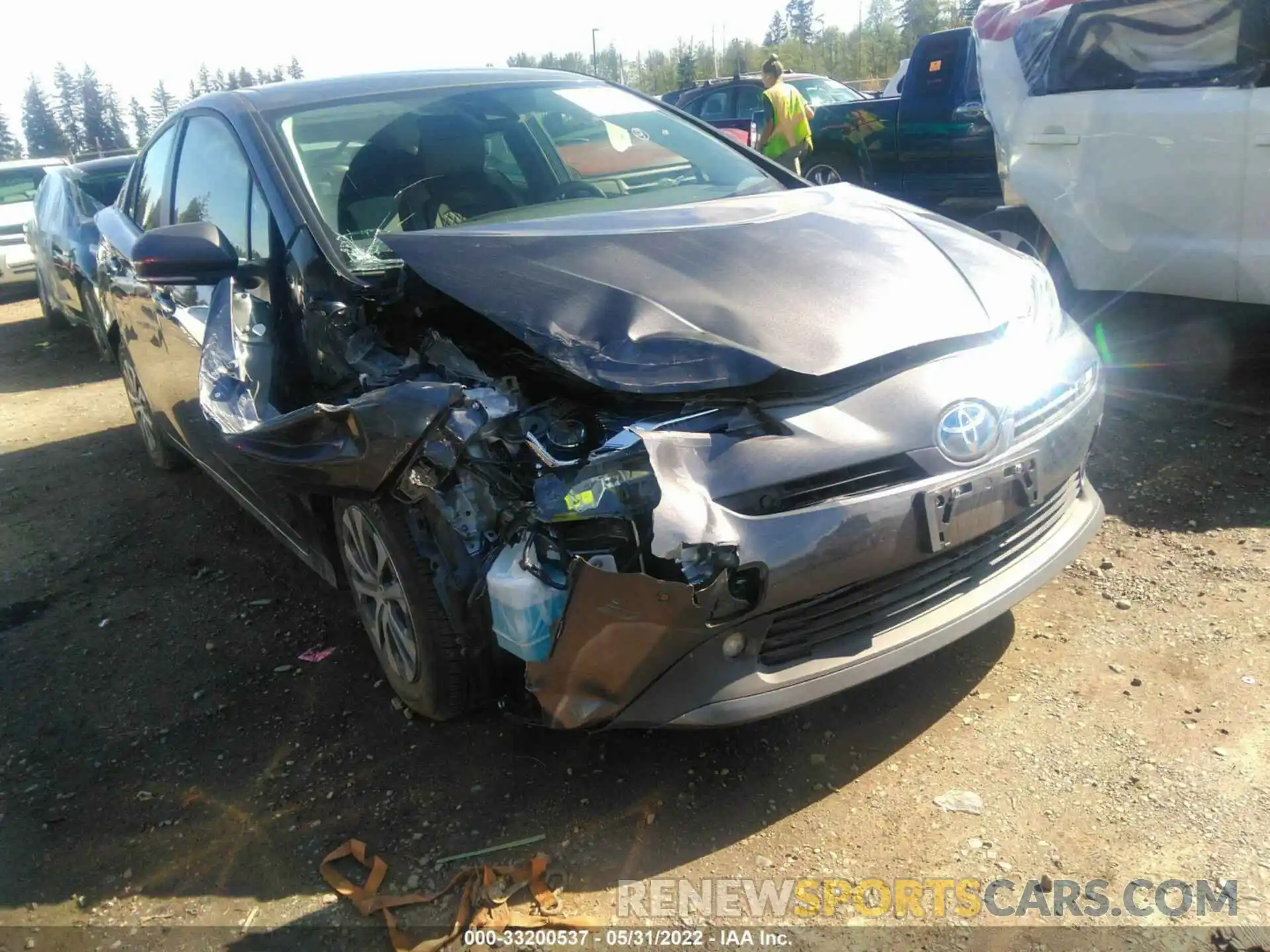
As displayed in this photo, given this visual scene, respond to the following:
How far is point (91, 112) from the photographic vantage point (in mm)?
71812

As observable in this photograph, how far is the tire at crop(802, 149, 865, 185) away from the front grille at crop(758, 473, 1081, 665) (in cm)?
751

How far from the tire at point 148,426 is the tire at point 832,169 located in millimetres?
6405

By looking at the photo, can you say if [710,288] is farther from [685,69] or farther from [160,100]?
[160,100]

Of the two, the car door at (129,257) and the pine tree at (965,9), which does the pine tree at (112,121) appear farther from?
Result: the car door at (129,257)

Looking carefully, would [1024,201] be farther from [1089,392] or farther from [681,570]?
[681,570]

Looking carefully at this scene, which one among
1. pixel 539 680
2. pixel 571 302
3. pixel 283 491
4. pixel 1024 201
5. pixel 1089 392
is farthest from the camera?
pixel 1024 201

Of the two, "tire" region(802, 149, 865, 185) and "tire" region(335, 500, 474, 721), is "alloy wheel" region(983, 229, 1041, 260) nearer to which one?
"tire" region(802, 149, 865, 185)

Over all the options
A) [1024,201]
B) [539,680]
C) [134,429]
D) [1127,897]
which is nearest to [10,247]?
[134,429]

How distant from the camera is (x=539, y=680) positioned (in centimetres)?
229

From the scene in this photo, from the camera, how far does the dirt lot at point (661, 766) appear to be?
2279 mm

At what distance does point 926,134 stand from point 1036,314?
6.67 meters

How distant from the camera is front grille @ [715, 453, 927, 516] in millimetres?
2168

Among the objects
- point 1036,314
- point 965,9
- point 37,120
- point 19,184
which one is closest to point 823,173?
point 1036,314

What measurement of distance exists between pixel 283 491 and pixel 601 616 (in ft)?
5.07
